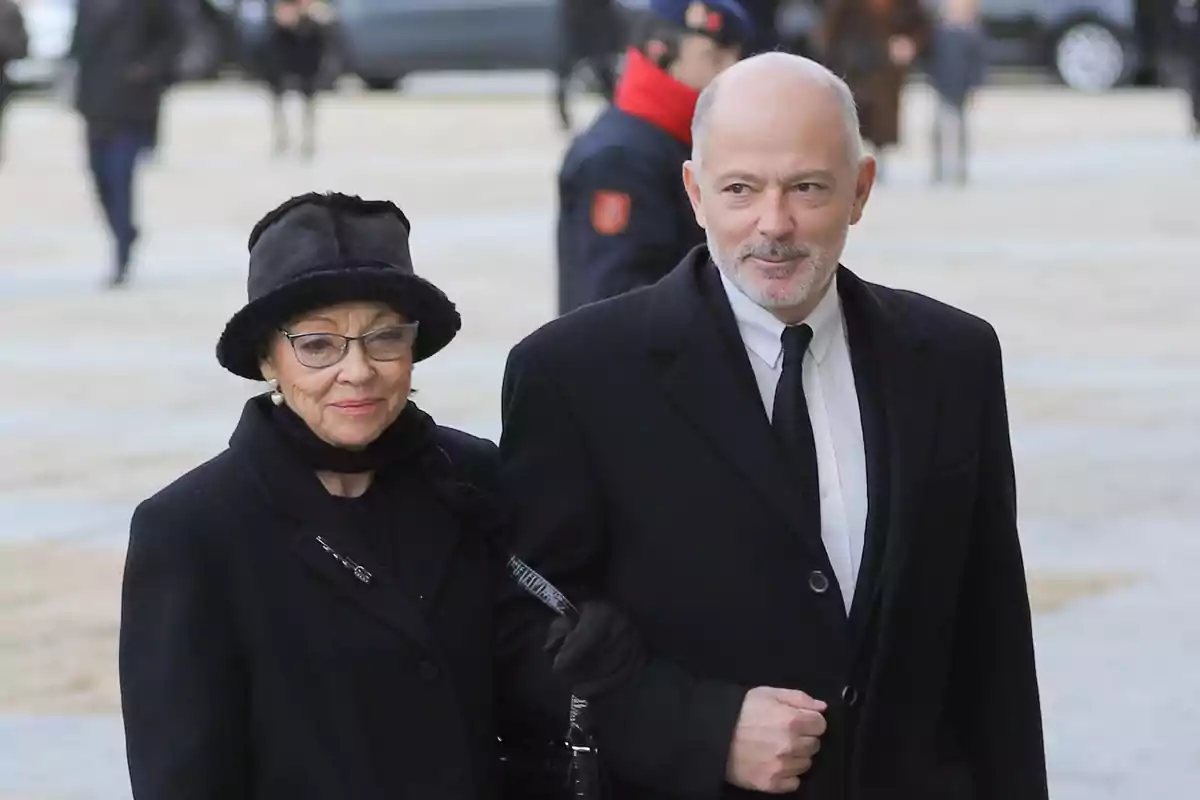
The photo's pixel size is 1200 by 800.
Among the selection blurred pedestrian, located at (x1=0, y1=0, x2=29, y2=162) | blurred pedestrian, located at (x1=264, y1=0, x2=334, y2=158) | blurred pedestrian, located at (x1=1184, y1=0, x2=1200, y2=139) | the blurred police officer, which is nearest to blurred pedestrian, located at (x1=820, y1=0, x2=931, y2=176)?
blurred pedestrian, located at (x1=1184, y1=0, x2=1200, y2=139)

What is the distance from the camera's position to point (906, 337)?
3004mm

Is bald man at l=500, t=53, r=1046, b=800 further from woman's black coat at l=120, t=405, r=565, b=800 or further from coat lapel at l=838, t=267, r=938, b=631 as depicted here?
woman's black coat at l=120, t=405, r=565, b=800

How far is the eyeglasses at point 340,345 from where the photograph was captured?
3035 millimetres

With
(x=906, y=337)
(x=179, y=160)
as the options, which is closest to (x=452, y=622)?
(x=906, y=337)

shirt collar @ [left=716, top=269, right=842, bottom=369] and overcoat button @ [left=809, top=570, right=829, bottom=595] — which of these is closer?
overcoat button @ [left=809, top=570, right=829, bottom=595]

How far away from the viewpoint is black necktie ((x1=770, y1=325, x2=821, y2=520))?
2881 millimetres

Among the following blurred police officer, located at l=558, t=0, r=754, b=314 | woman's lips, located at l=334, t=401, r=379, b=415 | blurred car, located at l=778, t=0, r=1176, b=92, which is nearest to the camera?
woman's lips, located at l=334, t=401, r=379, b=415

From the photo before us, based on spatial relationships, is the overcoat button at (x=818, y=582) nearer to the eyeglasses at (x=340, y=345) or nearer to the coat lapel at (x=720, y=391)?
the coat lapel at (x=720, y=391)

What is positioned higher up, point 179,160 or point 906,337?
point 906,337

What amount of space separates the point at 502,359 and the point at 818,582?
7355 mm

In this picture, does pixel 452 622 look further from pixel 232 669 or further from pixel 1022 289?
pixel 1022 289

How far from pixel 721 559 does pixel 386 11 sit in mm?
27528

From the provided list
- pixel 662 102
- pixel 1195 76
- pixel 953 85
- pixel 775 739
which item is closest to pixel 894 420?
A: pixel 775 739

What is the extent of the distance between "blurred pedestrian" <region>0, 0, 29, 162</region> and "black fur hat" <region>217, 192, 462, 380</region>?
64.5 ft
